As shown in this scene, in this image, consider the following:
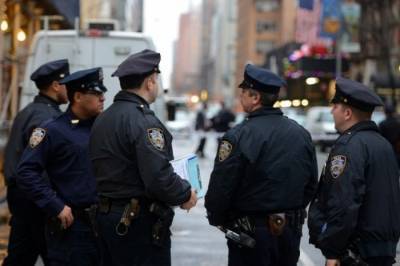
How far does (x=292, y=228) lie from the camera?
5.57 meters

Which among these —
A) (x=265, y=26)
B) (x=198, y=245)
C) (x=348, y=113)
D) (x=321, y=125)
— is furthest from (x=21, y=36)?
(x=265, y=26)

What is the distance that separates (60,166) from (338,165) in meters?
2.05

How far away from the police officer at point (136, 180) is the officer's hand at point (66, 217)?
0.69 m

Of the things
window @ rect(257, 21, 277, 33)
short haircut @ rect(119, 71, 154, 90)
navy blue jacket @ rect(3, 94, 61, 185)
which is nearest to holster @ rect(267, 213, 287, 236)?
short haircut @ rect(119, 71, 154, 90)

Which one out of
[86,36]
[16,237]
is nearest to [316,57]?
[86,36]

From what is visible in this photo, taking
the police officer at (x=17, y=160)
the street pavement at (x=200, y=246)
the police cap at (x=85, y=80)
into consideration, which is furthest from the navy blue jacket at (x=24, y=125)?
the street pavement at (x=200, y=246)

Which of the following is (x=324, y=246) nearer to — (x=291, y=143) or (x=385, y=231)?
(x=385, y=231)

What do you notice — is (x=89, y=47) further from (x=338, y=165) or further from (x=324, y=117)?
(x=324, y=117)

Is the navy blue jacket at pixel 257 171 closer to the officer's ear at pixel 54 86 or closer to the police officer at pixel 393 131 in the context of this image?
the officer's ear at pixel 54 86

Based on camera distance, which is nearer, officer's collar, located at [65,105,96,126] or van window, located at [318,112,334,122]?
officer's collar, located at [65,105,96,126]

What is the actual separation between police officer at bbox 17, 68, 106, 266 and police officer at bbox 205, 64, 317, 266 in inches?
38.5

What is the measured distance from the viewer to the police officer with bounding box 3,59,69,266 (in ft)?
23.1

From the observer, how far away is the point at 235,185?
213 inches

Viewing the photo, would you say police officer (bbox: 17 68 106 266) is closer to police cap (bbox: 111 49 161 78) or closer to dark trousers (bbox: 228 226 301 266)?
police cap (bbox: 111 49 161 78)
